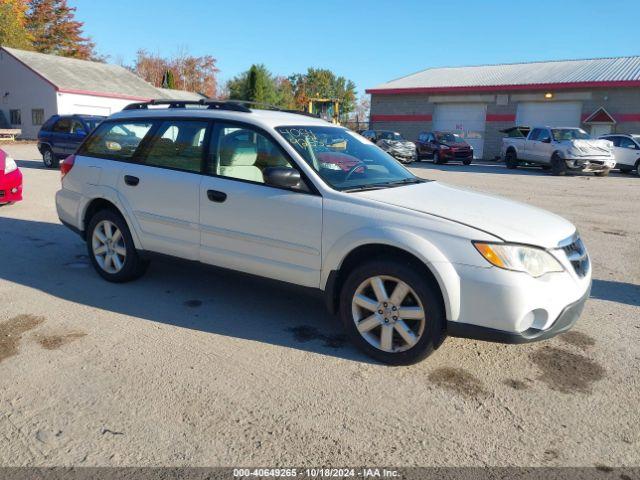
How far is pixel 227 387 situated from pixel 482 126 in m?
31.0

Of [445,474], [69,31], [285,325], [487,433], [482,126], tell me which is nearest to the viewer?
[445,474]

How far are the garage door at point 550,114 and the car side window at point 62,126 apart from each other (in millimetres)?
23775

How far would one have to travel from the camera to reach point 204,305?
4.81 m

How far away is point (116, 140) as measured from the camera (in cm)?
539

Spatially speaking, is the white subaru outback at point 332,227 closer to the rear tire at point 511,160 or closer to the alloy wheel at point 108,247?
the alloy wheel at point 108,247

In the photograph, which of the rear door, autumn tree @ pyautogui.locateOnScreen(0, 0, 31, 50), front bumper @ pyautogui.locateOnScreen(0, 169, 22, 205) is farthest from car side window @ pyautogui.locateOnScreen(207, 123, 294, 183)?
autumn tree @ pyautogui.locateOnScreen(0, 0, 31, 50)

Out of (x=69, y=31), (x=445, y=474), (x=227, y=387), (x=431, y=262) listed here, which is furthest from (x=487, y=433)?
(x=69, y=31)

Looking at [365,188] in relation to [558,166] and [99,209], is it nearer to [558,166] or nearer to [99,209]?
[99,209]

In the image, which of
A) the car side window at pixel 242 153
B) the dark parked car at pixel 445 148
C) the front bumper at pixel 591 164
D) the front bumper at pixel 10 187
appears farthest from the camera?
the dark parked car at pixel 445 148

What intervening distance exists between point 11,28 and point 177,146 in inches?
2124

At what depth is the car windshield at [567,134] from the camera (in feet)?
67.1

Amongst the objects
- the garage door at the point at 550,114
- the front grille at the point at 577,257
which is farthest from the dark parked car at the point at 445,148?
the front grille at the point at 577,257

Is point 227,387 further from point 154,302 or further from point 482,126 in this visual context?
point 482,126

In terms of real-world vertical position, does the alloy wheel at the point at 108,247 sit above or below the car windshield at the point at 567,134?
below
